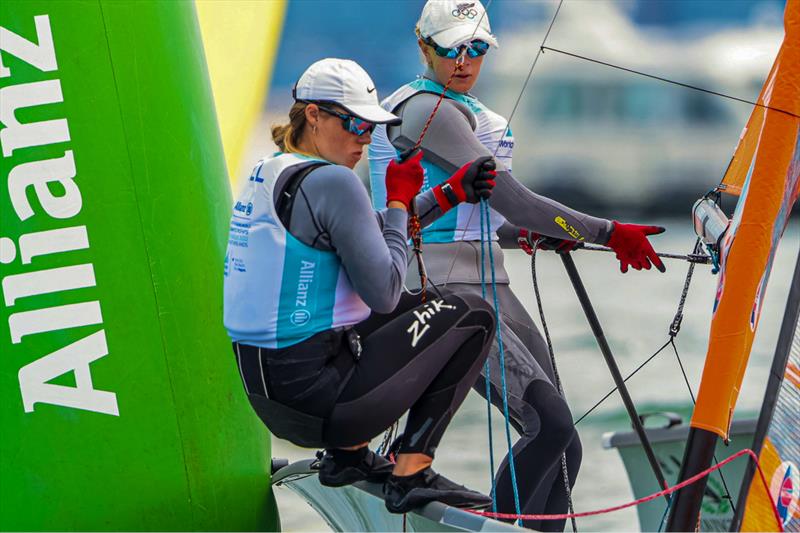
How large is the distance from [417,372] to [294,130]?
0.40 m

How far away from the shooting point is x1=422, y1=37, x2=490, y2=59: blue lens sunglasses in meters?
2.20

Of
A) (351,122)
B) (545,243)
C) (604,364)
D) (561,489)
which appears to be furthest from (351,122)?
(604,364)

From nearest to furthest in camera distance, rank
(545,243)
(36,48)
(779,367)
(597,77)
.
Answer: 1. (779,367)
2. (36,48)
3. (545,243)
4. (597,77)

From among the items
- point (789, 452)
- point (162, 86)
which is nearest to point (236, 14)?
point (162, 86)

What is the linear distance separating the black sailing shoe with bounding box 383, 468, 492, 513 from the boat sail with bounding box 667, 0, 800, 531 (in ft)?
1.03

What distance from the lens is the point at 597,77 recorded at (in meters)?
12.0

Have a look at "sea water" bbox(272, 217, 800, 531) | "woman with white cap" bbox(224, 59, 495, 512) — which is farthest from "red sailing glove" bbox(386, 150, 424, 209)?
"sea water" bbox(272, 217, 800, 531)

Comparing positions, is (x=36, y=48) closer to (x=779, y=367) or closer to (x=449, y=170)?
(x=449, y=170)

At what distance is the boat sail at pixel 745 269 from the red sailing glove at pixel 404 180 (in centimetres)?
48

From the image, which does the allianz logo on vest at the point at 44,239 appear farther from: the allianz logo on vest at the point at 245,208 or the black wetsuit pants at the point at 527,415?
the black wetsuit pants at the point at 527,415

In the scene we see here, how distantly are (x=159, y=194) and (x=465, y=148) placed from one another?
512mm

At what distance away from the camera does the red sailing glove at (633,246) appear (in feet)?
7.32

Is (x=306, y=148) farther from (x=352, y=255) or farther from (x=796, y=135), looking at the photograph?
(x=796, y=135)

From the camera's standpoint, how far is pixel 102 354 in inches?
82.0
